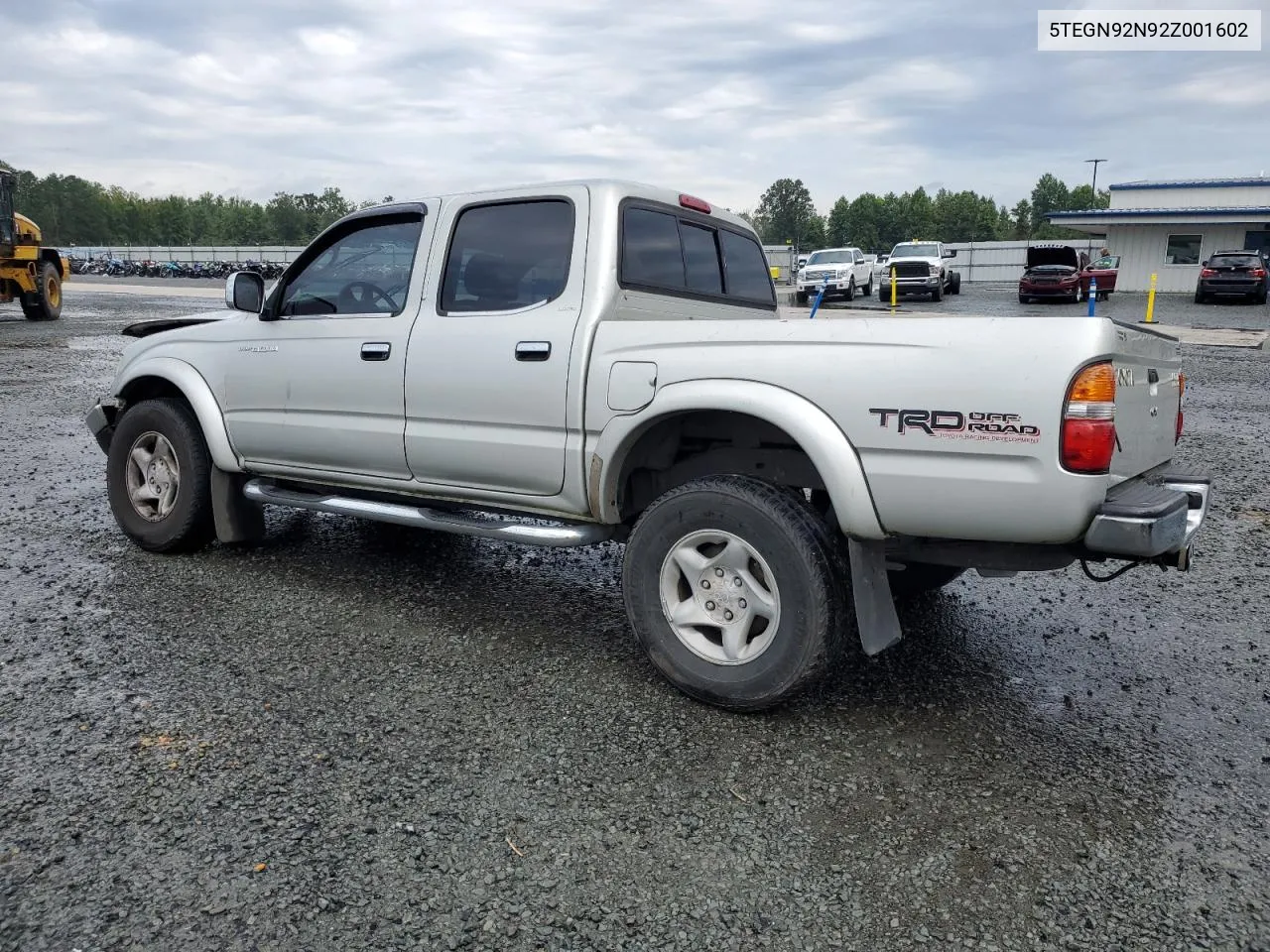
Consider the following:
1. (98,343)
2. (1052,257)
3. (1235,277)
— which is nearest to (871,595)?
(98,343)

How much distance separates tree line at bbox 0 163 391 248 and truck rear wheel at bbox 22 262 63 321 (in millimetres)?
106434

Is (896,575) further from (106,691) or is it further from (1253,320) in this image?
(1253,320)

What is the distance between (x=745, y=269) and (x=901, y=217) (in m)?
137

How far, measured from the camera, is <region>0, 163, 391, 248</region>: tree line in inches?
5143

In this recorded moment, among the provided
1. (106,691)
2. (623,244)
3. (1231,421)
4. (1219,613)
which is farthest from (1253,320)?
(106,691)

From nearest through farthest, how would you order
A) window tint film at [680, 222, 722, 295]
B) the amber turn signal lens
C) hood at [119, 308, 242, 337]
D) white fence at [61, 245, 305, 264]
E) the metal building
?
1. the amber turn signal lens
2. window tint film at [680, 222, 722, 295]
3. hood at [119, 308, 242, 337]
4. the metal building
5. white fence at [61, 245, 305, 264]

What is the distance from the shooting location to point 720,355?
11.5 ft

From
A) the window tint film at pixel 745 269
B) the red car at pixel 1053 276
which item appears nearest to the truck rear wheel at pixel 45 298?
the window tint film at pixel 745 269

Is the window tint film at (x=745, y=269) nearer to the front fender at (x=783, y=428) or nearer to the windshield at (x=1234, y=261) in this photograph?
the front fender at (x=783, y=428)

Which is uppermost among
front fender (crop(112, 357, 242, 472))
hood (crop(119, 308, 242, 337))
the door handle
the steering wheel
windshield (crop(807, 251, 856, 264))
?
windshield (crop(807, 251, 856, 264))

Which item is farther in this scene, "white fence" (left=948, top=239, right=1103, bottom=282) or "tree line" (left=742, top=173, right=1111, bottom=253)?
"tree line" (left=742, top=173, right=1111, bottom=253)

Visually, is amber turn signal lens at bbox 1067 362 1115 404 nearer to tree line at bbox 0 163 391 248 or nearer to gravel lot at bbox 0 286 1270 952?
gravel lot at bbox 0 286 1270 952

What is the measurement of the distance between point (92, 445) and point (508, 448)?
6.58 metres

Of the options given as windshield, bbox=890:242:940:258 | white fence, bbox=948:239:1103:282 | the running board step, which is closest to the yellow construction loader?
the running board step
